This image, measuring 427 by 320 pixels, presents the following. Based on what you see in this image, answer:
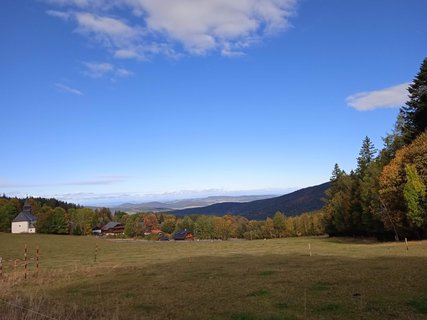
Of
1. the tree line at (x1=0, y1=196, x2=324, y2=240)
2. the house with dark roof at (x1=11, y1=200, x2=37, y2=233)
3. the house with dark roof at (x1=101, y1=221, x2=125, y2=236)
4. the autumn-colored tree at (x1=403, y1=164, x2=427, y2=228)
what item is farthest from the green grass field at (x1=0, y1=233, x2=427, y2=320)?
the house with dark roof at (x1=101, y1=221, x2=125, y2=236)

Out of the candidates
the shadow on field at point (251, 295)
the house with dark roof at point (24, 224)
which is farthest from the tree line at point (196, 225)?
the shadow on field at point (251, 295)

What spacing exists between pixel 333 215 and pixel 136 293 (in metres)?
72.3

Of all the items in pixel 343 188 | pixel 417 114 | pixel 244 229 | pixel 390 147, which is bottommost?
pixel 244 229

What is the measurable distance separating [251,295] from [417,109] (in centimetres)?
5856

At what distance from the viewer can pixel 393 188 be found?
54.1m

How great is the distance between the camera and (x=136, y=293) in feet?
57.9

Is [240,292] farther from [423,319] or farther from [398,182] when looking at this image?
[398,182]

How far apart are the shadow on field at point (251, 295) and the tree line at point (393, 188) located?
32.1 metres

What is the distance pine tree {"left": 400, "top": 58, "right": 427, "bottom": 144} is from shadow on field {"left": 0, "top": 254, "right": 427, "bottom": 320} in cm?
4675

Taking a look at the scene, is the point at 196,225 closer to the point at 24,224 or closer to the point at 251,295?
the point at 24,224

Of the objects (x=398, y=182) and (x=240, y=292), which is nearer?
(x=240, y=292)

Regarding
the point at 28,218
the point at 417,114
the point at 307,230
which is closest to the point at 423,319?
the point at 417,114

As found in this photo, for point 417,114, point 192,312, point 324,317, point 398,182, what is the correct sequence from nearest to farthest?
1. point 324,317
2. point 192,312
3. point 398,182
4. point 417,114

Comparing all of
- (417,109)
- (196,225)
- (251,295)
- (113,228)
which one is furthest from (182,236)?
(251,295)
